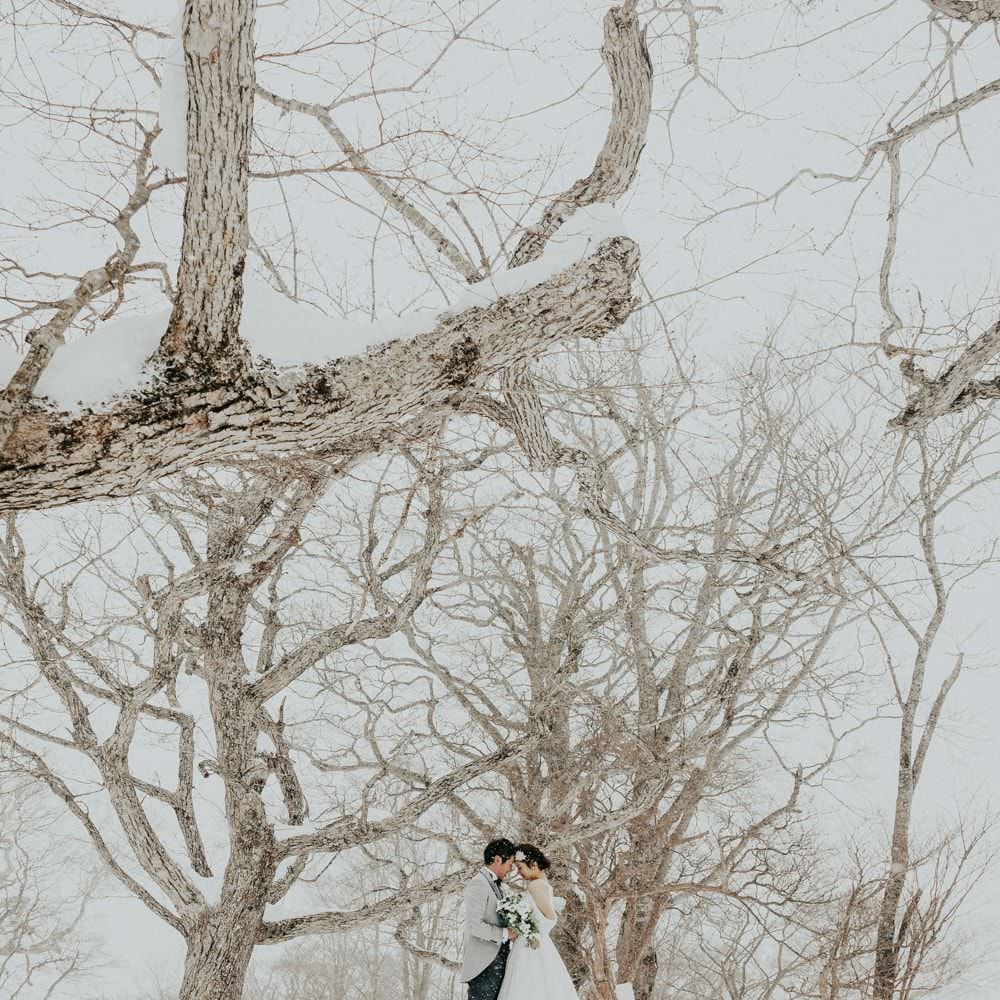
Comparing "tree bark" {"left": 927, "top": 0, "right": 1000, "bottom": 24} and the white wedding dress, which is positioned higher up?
"tree bark" {"left": 927, "top": 0, "right": 1000, "bottom": 24}

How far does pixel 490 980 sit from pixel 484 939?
1.02 feet

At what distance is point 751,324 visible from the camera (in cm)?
1195

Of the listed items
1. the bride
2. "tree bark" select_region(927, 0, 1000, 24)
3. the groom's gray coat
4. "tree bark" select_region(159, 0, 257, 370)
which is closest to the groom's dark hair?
the groom's gray coat

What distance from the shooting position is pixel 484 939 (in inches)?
199

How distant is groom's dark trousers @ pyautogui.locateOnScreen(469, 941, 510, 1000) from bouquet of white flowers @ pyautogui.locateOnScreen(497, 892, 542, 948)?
0.86ft

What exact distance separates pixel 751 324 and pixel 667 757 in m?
7.57

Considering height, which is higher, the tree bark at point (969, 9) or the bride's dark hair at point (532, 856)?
the tree bark at point (969, 9)

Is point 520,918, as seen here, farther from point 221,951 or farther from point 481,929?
point 221,951

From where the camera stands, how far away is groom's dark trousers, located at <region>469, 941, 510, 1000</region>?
5.09 m

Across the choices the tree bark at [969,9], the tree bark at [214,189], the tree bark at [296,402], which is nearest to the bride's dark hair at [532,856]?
the tree bark at [296,402]

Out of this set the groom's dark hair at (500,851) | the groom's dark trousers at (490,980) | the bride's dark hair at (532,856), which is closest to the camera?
the groom's dark trousers at (490,980)

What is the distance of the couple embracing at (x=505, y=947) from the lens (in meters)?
5.00

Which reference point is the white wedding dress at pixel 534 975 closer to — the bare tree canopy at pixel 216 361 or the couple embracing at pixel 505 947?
the couple embracing at pixel 505 947

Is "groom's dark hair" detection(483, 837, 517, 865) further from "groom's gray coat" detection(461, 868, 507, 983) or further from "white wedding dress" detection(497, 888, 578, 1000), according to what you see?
"white wedding dress" detection(497, 888, 578, 1000)
